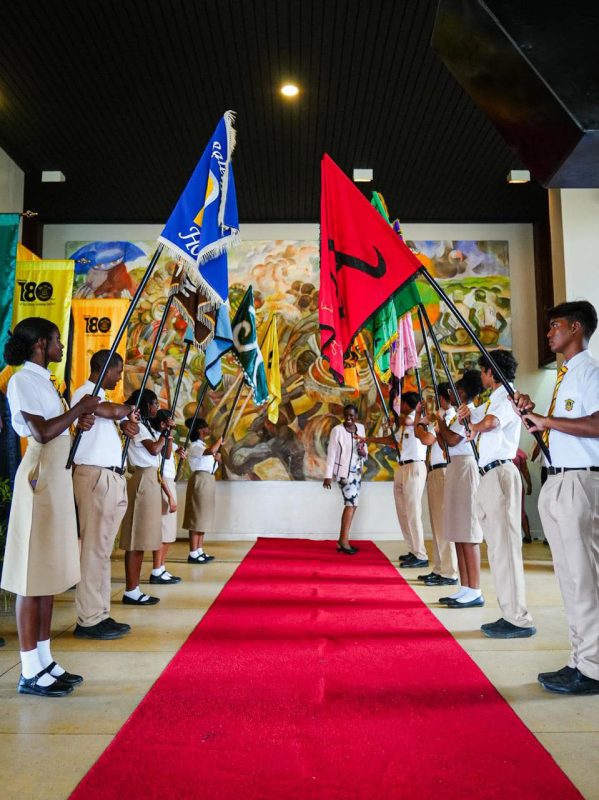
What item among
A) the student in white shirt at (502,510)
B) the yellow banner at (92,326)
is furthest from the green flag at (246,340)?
the student in white shirt at (502,510)

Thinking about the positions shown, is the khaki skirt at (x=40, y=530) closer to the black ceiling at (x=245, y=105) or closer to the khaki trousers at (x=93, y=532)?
the khaki trousers at (x=93, y=532)

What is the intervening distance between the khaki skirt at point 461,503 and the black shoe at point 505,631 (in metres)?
0.73

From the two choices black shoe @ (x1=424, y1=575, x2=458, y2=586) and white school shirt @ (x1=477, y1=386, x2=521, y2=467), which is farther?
black shoe @ (x1=424, y1=575, x2=458, y2=586)

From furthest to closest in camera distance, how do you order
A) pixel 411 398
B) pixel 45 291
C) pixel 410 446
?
1. pixel 411 398
2. pixel 410 446
3. pixel 45 291

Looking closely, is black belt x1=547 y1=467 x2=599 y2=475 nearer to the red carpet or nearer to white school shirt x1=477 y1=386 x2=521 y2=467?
white school shirt x1=477 y1=386 x2=521 y2=467

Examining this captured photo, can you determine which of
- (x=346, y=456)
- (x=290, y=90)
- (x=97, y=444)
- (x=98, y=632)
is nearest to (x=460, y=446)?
(x=97, y=444)

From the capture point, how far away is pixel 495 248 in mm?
10555

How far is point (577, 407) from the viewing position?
3092mm

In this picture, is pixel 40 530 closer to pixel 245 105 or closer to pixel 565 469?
pixel 565 469

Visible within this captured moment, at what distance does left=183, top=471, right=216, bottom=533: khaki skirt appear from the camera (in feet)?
24.1

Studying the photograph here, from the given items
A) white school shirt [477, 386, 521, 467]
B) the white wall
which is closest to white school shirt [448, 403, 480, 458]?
white school shirt [477, 386, 521, 467]

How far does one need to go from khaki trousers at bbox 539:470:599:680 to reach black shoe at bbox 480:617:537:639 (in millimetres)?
938

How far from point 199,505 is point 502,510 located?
4.14 metres

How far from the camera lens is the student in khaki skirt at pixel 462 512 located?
4.70m
